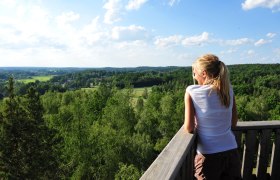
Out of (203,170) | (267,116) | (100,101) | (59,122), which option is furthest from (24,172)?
(267,116)

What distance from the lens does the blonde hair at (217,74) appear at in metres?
3.25

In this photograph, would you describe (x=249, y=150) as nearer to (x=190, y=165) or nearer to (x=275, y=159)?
(x=275, y=159)

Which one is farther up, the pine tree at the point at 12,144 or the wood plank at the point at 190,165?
the wood plank at the point at 190,165

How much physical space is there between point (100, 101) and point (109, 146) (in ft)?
71.4

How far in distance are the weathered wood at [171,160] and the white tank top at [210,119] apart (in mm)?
193

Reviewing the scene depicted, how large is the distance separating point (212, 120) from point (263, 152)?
148 centimetres

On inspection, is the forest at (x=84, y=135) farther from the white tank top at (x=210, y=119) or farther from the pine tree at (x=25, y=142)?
the white tank top at (x=210, y=119)

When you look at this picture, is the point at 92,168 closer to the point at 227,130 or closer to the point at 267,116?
the point at 227,130

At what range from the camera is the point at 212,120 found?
3.25 meters

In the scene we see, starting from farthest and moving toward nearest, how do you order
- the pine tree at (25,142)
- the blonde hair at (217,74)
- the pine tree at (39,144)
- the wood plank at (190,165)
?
the pine tree at (39,144), the pine tree at (25,142), the blonde hair at (217,74), the wood plank at (190,165)

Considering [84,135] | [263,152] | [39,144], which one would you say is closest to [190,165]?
[263,152]

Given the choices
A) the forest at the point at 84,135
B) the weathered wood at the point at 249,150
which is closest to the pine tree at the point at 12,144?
the forest at the point at 84,135

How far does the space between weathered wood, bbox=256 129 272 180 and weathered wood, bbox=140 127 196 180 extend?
155cm

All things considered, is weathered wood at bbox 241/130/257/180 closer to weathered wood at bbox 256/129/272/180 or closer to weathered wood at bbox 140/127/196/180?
weathered wood at bbox 256/129/272/180
